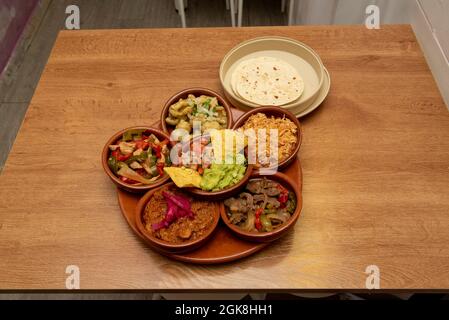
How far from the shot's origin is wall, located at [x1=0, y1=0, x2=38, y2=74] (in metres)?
3.02

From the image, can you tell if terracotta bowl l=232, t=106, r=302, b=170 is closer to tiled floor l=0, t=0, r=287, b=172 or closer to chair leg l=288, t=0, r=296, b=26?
chair leg l=288, t=0, r=296, b=26

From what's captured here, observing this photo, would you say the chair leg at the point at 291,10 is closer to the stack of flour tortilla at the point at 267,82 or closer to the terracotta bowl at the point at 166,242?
the stack of flour tortilla at the point at 267,82

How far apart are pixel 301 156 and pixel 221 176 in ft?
1.03

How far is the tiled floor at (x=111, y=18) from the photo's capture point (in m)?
3.17

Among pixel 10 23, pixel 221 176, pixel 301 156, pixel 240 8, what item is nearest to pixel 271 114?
pixel 301 156

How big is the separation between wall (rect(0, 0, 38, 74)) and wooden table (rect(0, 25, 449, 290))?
169 cm

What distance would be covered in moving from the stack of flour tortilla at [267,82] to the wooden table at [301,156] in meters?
0.10

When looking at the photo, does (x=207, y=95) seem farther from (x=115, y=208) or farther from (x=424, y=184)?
(x=424, y=184)

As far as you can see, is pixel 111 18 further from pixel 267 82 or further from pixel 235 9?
pixel 267 82

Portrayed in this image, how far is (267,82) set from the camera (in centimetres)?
148

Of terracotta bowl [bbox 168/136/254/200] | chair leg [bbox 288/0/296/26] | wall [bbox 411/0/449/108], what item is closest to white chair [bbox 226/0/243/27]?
chair leg [bbox 288/0/296/26]

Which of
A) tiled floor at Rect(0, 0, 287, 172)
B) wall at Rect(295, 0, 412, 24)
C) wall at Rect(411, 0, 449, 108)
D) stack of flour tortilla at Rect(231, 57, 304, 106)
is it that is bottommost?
tiled floor at Rect(0, 0, 287, 172)

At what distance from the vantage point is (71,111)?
1472 mm

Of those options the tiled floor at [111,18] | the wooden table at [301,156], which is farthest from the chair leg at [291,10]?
the wooden table at [301,156]
